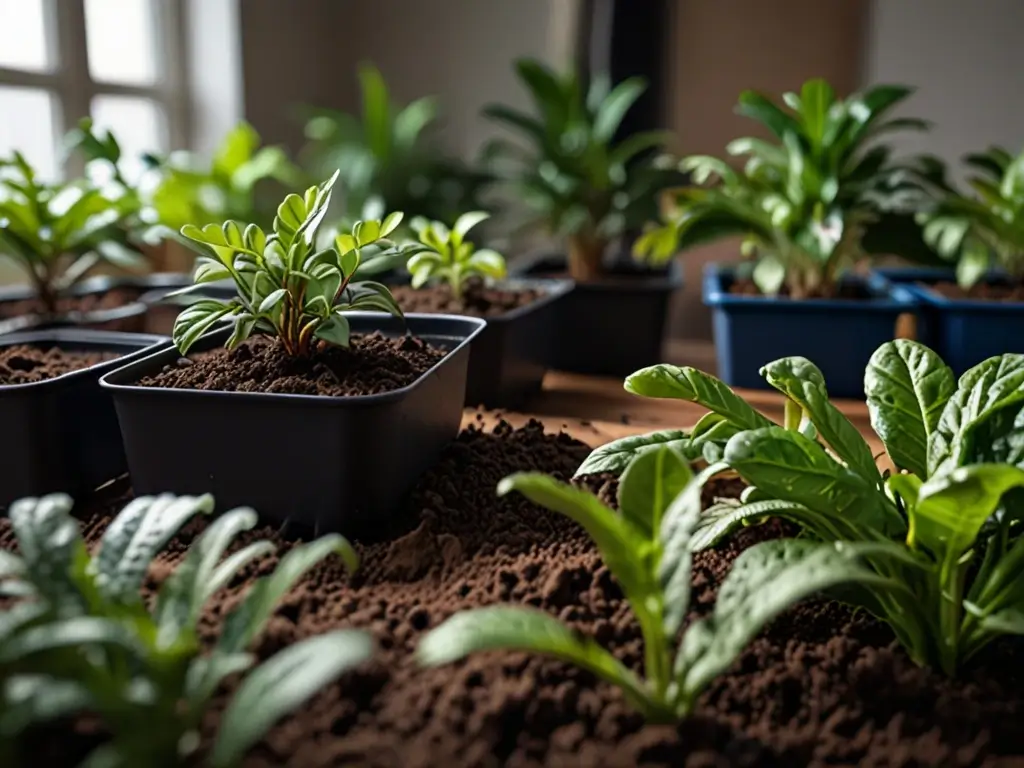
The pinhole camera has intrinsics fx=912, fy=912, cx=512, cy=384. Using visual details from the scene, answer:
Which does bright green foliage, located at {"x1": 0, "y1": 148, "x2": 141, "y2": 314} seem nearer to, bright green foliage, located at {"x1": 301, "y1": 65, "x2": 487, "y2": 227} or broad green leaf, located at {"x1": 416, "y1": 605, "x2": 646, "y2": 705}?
bright green foliage, located at {"x1": 301, "y1": 65, "x2": 487, "y2": 227}

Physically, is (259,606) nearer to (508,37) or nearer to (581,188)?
(581,188)

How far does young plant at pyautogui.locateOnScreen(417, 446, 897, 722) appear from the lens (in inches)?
22.8

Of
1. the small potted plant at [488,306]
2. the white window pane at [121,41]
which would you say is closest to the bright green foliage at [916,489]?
the small potted plant at [488,306]

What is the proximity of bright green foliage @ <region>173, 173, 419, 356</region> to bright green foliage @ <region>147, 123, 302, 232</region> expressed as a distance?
2.67ft

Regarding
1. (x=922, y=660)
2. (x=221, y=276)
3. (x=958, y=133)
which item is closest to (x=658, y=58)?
(x=958, y=133)

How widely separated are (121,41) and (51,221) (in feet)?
2.68

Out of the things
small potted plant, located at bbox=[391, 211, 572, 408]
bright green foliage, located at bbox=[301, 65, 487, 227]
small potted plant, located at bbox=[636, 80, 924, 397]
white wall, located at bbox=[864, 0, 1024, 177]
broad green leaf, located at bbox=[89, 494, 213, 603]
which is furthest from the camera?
bright green foliage, located at bbox=[301, 65, 487, 227]

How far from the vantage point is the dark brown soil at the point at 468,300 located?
1.38 meters

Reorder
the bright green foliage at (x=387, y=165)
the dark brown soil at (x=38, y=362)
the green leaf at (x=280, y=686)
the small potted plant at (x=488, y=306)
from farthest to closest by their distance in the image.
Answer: the bright green foliage at (x=387, y=165) < the small potted plant at (x=488, y=306) < the dark brown soil at (x=38, y=362) < the green leaf at (x=280, y=686)

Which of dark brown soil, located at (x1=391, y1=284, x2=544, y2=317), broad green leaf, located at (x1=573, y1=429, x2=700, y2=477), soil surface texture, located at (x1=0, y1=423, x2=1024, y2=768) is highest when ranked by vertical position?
dark brown soil, located at (x1=391, y1=284, x2=544, y2=317)

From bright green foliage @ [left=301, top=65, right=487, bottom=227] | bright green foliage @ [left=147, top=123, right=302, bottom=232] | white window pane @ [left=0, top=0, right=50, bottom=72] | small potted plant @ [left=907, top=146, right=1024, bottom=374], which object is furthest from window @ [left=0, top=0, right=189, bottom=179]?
small potted plant @ [left=907, top=146, right=1024, bottom=374]

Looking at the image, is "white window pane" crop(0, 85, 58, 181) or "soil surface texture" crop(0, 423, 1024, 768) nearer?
"soil surface texture" crop(0, 423, 1024, 768)

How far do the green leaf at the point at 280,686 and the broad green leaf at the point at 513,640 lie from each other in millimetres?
49

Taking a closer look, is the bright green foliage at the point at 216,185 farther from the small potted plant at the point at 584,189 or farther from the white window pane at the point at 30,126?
the small potted plant at the point at 584,189
